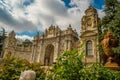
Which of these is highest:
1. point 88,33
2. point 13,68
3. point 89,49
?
point 88,33

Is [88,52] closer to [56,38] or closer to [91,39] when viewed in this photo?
[91,39]

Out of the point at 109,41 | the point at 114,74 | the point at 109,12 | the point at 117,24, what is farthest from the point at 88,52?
the point at 114,74

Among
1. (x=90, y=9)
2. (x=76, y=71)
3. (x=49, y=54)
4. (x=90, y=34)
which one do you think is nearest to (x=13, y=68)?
(x=76, y=71)

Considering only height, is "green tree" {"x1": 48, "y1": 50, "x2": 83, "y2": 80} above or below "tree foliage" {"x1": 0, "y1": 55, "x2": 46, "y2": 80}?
above

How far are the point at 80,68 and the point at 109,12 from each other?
1840cm

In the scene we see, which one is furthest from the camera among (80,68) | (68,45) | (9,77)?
(68,45)

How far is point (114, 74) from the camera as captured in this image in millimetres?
6598

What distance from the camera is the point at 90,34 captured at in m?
28.9

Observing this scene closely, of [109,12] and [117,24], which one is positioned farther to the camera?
[109,12]

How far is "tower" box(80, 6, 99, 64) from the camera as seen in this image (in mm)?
27359

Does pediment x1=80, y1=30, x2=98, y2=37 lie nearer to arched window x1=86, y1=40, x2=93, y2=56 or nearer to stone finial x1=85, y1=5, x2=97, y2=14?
arched window x1=86, y1=40, x2=93, y2=56

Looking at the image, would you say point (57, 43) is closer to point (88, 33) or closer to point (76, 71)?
point (88, 33)

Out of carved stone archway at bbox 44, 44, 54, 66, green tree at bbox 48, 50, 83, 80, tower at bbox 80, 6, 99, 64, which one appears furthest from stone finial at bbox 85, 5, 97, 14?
green tree at bbox 48, 50, 83, 80

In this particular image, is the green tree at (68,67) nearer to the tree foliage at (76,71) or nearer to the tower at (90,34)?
the tree foliage at (76,71)
